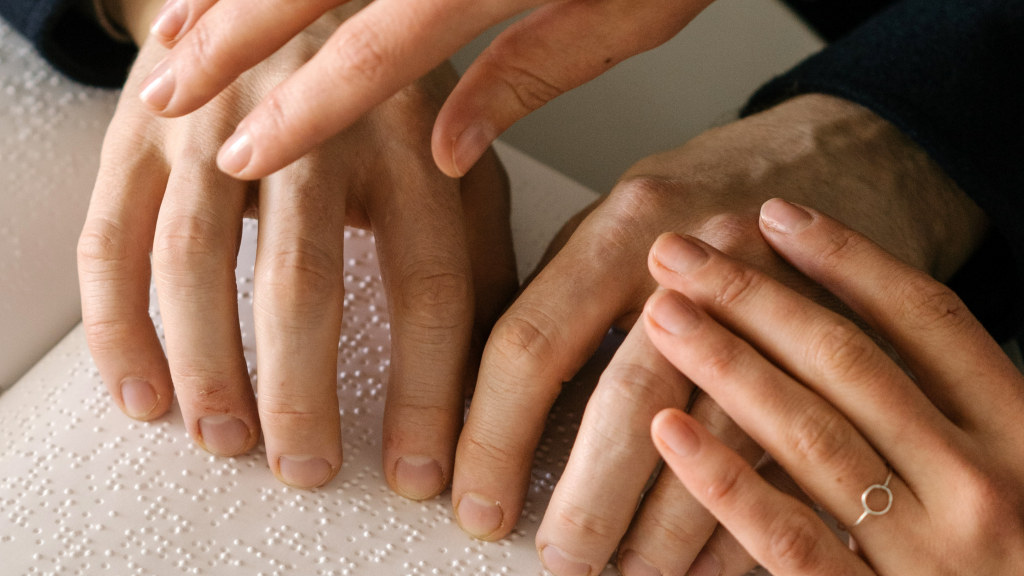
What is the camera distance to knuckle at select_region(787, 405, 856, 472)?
0.40 m

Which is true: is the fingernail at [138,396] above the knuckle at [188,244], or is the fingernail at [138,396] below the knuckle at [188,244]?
below

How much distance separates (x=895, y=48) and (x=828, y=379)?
0.45 metres

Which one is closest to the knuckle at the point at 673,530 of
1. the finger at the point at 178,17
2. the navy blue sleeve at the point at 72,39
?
the finger at the point at 178,17

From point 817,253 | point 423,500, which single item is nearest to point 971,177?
point 817,253

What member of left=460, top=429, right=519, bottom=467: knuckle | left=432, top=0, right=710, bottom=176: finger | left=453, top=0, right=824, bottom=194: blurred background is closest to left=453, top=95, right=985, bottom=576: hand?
left=460, top=429, right=519, bottom=467: knuckle

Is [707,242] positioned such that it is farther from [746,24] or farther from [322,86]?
[746,24]

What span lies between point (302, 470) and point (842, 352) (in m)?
0.35

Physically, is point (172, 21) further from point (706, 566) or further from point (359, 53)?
point (706, 566)

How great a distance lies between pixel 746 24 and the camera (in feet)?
3.46

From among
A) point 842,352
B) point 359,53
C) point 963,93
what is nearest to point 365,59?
point 359,53

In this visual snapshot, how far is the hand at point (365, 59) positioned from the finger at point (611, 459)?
168 millimetres

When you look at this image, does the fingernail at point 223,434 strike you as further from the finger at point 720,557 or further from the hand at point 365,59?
the finger at point 720,557

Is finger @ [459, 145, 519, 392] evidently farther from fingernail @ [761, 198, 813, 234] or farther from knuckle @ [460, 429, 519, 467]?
fingernail @ [761, 198, 813, 234]

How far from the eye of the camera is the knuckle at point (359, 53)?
0.39 m
